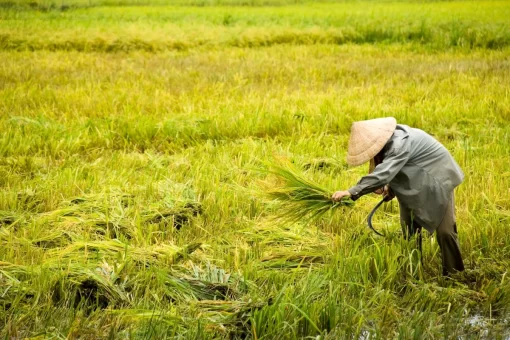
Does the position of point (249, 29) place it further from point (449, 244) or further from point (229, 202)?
point (449, 244)

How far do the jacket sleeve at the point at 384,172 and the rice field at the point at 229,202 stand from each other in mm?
323

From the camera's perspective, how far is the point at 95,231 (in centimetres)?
336

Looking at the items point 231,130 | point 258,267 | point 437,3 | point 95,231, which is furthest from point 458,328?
point 437,3

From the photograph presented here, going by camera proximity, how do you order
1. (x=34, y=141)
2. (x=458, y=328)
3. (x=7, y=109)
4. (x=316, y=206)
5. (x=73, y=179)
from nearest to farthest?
(x=458, y=328) < (x=316, y=206) < (x=73, y=179) < (x=34, y=141) < (x=7, y=109)

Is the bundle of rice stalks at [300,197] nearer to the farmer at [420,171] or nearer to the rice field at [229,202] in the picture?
the rice field at [229,202]

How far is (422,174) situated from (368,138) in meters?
0.29

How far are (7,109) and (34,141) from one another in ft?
4.93

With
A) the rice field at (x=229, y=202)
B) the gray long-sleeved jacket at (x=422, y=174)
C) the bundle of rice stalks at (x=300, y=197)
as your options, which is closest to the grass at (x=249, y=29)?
the rice field at (x=229, y=202)

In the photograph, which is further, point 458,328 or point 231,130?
point 231,130

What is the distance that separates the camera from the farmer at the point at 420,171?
2838 mm

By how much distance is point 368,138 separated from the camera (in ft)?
9.34

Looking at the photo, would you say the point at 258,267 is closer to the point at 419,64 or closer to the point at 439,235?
the point at 439,235

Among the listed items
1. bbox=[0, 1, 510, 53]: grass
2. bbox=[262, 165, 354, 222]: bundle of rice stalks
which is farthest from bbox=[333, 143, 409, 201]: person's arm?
bbox=[0, 1, 510, 53]: grass

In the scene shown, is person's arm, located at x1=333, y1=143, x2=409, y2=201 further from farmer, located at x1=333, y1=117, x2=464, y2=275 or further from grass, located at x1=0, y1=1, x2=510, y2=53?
grass, located at x1=0, y1=1, x2=510, y2=53
